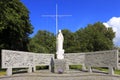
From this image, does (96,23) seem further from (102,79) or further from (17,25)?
(102,79)

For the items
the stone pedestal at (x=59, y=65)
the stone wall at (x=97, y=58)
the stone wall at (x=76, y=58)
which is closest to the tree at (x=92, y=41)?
the stone wall at (x=76, y=58)

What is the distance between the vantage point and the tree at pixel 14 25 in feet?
99.0

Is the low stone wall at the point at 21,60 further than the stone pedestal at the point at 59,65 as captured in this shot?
No

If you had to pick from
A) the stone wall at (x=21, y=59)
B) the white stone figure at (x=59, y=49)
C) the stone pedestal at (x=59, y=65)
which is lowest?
the stone pedestal at (x=59, y=65)

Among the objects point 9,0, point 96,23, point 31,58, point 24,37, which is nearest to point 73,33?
point 96,23

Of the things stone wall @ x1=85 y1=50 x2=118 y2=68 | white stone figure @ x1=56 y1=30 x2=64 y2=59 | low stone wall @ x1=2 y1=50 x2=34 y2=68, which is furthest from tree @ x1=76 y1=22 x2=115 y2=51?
low stone wall @ x1=2 y1=50 x2=34 y2=68

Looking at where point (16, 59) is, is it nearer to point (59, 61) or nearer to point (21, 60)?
point (21, 60)

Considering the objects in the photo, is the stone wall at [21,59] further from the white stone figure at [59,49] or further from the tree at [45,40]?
the tree at [45,40]

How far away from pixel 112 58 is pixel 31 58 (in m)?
7.22

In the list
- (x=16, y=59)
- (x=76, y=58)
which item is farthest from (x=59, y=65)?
(x=76, y=58)

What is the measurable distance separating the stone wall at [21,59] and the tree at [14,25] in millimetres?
6696

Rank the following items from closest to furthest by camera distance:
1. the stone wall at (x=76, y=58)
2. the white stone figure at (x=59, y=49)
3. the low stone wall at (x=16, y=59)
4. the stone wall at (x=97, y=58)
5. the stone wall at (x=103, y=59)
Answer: the low stone wall at (x=16, y=59) < the stone wall at (x=103, y=59) < the stone wall at (x=97, y=58) < the white stone figure at (x=59, y=49) < the stone wall at (x=76, y=58)

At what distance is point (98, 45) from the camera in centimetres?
5431

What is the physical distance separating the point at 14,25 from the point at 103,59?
47.3 ft
